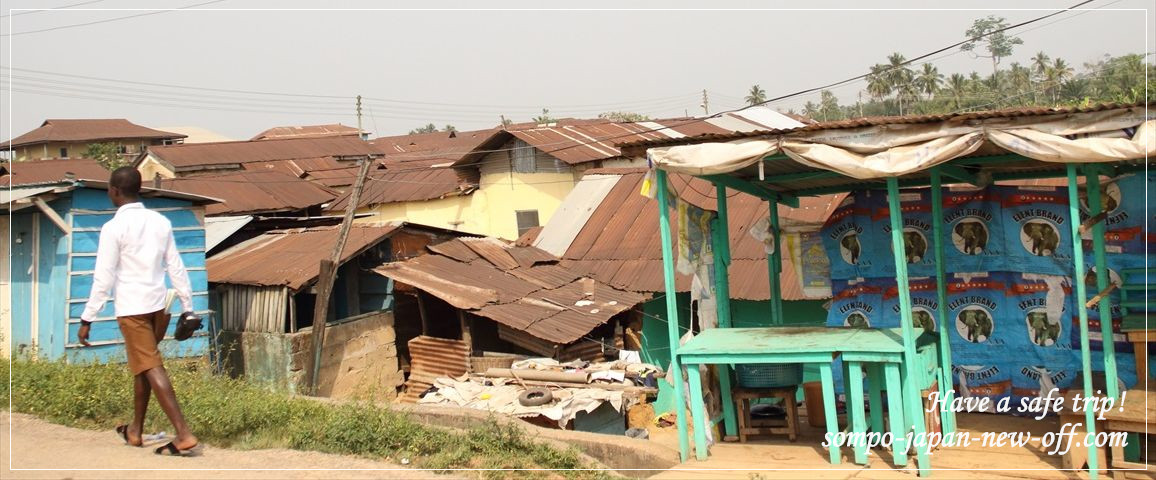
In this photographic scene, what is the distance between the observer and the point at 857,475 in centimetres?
702

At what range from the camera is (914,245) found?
924 centimetres

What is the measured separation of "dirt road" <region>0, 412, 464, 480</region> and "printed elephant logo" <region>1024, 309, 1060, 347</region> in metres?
5.81

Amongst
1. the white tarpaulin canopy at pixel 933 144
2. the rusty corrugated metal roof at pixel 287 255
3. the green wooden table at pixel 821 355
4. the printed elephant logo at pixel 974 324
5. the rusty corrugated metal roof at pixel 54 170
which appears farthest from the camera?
the rusty corrugated metal roof at pixel 54 170

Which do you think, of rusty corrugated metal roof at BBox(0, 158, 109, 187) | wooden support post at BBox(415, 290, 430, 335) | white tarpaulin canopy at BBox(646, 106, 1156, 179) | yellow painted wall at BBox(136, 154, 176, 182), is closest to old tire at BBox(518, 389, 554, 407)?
wooden support post at BBox(415, 290, 430, 335)

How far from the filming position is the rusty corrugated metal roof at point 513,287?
14438 millimetres

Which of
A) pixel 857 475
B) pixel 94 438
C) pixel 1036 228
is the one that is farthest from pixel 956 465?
pixel 94 438

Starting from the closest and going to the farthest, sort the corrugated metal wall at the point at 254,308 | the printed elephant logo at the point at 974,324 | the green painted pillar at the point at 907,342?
the green painted pillar at the point at 907,342
the printed elephant logo at the point at 974,324
the corrugated metal wall at the point at 254,308

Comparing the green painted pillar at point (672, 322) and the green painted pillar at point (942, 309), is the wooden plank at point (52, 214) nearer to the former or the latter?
the green painted pillar at point (672, 322)

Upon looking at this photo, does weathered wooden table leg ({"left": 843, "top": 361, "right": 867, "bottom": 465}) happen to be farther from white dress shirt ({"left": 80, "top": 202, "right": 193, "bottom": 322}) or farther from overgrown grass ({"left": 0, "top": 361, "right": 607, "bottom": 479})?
white dress shirt ({"left": 80, "top": 202, "right": 193, "bottom": 322})

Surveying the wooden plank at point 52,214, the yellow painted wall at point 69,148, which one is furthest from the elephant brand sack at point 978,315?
the yellow painted wall at point 69,148

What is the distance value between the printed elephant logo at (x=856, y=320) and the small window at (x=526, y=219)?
1578 centimetres

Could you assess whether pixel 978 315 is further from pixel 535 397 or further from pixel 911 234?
pixel 535 397

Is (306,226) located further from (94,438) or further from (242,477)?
(242,477)

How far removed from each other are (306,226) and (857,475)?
1540 cm
